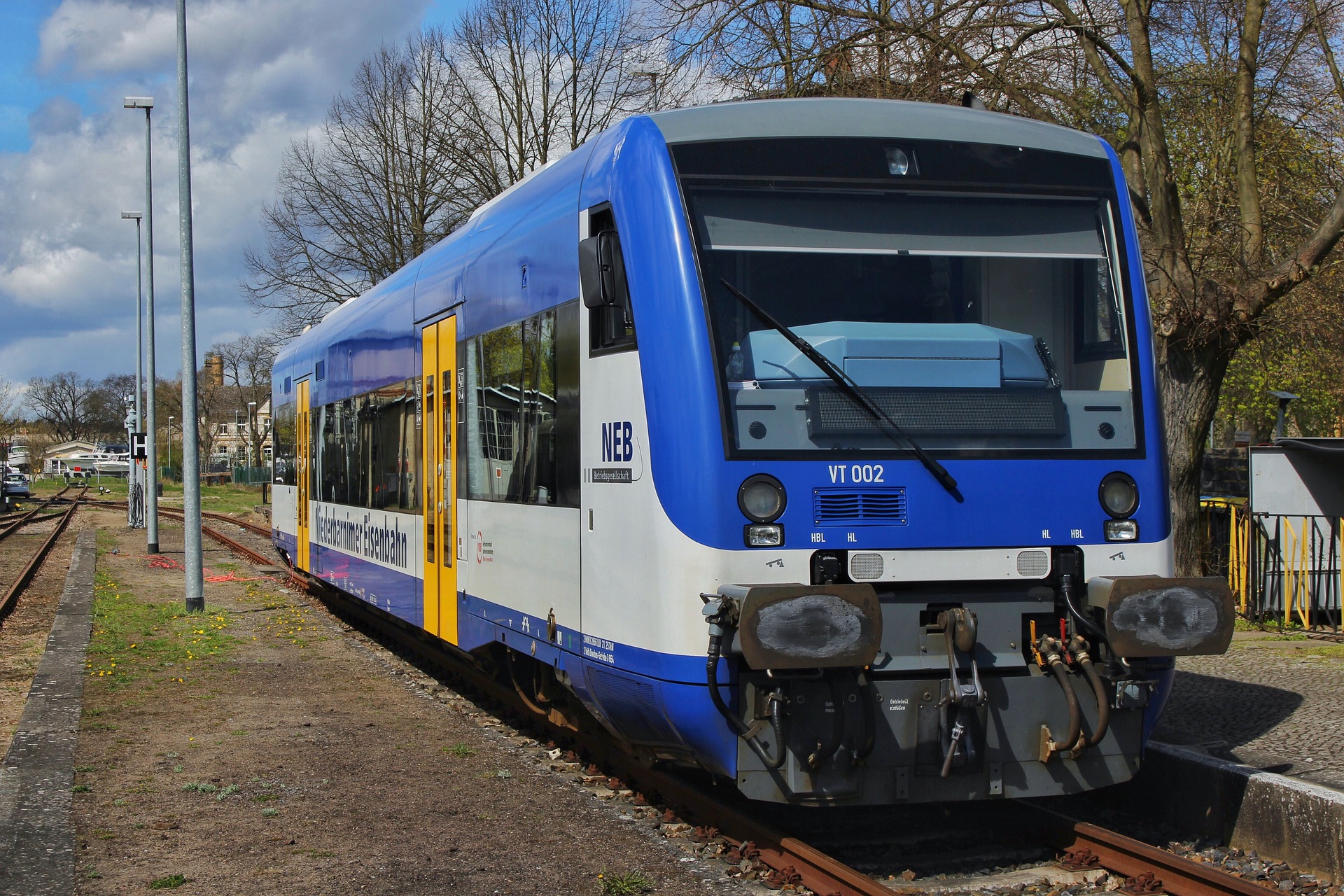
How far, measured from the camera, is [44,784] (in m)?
7.32

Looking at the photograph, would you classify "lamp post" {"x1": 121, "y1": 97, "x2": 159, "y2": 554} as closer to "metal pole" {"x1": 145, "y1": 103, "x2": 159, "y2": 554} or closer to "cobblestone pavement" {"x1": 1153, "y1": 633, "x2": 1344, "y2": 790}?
"metal pole" {"x1": 145, "y1": 103, "x2": 159, "y2": 554}

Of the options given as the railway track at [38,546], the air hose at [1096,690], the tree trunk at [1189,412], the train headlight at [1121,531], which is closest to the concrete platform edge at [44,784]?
the air hose at [1096,690]

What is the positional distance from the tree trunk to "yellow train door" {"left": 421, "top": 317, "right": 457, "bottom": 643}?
7.90 meters

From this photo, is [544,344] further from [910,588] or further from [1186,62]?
[1186,62]

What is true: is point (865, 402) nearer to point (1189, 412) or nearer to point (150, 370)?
point (1189, 412)

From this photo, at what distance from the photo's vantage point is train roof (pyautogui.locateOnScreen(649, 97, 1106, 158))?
591 centimetres

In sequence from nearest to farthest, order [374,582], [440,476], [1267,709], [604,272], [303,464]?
[604,272]
[1267,709]
[440,476]
[374,582]
[303,464]

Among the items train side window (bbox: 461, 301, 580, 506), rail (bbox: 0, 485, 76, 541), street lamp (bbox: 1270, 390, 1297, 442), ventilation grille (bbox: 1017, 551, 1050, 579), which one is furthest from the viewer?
rail (bbox: 0, 485, 76, 541)

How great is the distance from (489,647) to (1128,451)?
426 cm

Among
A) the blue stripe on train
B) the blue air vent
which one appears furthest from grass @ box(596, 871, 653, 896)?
the blue stripe on train

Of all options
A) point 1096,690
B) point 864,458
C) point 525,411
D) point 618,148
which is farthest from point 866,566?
point 525,411

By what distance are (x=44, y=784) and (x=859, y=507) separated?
474 centimetres

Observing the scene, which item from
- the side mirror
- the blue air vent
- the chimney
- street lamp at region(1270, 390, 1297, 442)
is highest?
the chimney

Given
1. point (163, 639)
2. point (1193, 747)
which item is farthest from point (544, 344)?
point (163, 639)
